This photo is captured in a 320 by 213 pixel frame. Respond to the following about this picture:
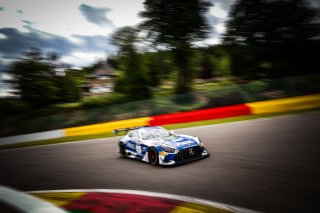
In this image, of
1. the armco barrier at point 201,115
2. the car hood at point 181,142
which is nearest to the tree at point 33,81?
the armco barrier at point 201,115

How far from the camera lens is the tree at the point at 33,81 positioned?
104ft

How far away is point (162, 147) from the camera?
935 centimetres

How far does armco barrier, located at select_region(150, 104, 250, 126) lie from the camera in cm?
1830

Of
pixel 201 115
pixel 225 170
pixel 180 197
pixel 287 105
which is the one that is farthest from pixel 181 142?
pixel 287 105

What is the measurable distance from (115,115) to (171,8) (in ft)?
48.9

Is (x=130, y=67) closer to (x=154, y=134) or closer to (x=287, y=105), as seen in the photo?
(x=287, y=105)

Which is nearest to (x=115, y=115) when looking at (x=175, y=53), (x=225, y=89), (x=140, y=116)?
(x=140, y=116)

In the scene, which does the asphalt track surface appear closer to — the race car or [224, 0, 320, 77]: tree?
the race car

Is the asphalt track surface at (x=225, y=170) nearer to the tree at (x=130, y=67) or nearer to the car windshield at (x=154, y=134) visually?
the car windshield at (x=154, y=134)

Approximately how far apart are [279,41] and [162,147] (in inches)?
919

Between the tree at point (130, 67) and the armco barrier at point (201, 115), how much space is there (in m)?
9.37

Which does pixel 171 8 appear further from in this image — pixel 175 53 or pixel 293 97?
pixel 293 97

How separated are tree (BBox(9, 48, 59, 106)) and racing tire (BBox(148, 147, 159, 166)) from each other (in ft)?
81.0

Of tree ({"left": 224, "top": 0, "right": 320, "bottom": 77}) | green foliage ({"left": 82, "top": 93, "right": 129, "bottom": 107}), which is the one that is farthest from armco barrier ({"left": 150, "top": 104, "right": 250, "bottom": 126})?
tree ({"left": 224, "top": 0, "right": 320, "bottom": 77})
